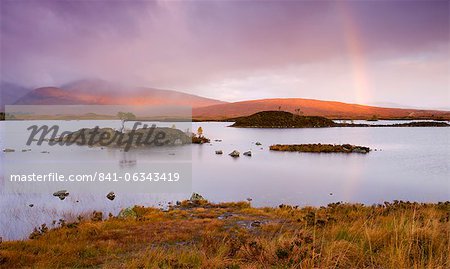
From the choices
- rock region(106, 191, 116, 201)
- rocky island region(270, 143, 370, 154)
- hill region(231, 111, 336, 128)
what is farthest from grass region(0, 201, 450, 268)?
hill region(231, 111, 336, 128)

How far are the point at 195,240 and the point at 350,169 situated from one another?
2959cm

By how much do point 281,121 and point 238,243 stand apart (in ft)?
547

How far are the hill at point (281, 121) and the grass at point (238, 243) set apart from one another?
15005 cm

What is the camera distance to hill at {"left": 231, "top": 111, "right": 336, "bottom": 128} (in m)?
169

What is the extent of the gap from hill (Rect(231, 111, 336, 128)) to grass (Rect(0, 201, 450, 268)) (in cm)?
15005

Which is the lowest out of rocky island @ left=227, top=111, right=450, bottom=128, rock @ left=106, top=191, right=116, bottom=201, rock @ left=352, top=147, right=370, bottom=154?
rock @ left=106, top=191, right=116, bottom=201

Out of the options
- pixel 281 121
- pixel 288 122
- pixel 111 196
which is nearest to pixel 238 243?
pixel 111 196

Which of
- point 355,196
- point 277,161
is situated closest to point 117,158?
point 277,161

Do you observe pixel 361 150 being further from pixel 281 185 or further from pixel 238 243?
pixel 238 243

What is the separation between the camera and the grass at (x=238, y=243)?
7.87m

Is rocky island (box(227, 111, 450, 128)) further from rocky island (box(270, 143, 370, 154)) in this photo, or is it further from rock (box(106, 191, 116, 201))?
rock (box(106, 191, 116, 201))

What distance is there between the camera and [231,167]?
131 feet

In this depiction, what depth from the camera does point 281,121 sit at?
173 meters

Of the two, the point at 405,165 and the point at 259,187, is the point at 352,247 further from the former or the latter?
the point at 405,165
